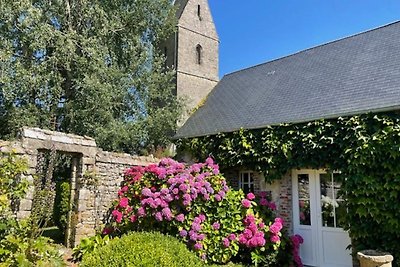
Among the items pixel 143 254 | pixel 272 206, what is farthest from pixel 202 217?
pixel 143 254

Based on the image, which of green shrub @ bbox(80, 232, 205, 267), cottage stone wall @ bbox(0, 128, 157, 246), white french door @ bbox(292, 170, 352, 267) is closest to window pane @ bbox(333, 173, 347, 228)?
white french door @ bbox(292, 170, 352, 267)

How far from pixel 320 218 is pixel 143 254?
496 cm

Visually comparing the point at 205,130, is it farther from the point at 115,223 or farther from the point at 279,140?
the point at 115,223

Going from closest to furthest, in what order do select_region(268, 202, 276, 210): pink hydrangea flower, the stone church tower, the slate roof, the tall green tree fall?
the slate roof → select_region(268, 202, 276, 210): pink hydrangea flower → the tall green tree → the stone church tower

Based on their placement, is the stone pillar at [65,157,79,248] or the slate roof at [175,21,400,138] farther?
the stone pillar at [65,157,79,248]

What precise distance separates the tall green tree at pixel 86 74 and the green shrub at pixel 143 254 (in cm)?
897

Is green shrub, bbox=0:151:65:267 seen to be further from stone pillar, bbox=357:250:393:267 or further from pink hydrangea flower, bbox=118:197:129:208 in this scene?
stone pillar, bbox=357:250:393:267

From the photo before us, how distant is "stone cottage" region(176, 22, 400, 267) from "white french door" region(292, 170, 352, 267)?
21 millimetres

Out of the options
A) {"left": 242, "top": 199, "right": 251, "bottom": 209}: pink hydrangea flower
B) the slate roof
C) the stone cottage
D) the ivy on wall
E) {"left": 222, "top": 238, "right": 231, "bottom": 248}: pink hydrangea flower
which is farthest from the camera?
{"left": 242, "top": 199, "right": 251, "bottom": 209}: pink hydrangea flower

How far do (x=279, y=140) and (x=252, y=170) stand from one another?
1.36 metres

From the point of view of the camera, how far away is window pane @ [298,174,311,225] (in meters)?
7.63

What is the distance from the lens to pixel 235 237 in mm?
7035

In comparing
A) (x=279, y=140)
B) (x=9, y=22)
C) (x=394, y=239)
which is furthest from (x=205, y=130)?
(x=9, y=22)

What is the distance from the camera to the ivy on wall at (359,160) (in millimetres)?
6051
